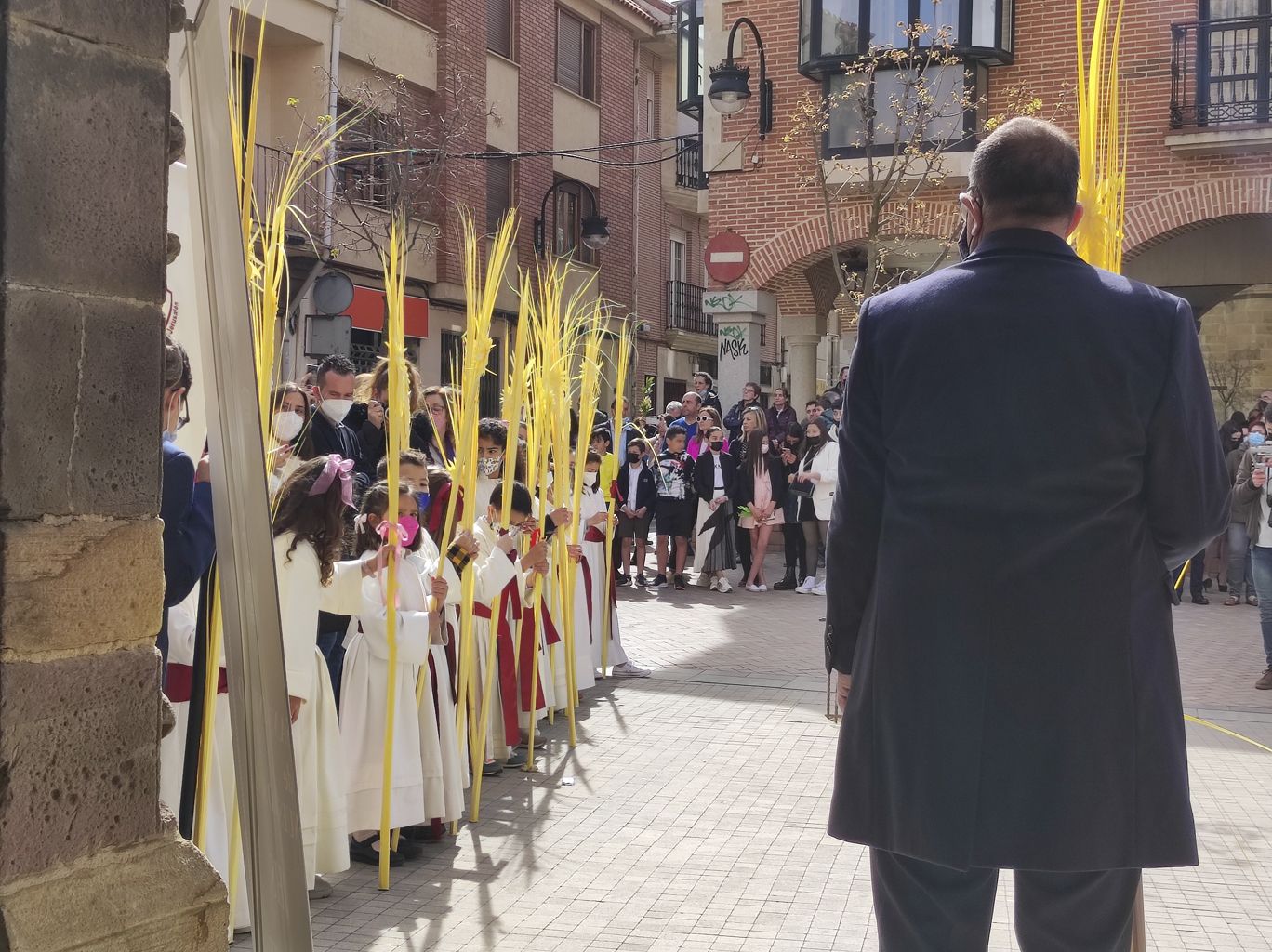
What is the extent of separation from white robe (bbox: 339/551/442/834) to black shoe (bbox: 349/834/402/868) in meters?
0.08

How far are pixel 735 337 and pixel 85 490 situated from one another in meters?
18.5

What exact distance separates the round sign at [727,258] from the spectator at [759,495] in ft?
15.7

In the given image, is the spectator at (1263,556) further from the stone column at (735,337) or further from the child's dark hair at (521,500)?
the stone column at (735,337)

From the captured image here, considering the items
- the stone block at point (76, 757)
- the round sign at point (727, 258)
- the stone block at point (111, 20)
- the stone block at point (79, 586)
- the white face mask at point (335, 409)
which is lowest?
the stone block at point (76, 757)

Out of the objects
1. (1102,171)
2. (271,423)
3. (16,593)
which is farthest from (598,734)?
(16,593)

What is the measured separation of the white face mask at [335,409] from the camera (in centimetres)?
804

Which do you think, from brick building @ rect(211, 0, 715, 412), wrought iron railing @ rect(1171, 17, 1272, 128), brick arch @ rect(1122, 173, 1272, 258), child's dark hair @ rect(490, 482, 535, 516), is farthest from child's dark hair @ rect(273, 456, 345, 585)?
wrought iron railing @ rect(1171, 17, 1272, 128)

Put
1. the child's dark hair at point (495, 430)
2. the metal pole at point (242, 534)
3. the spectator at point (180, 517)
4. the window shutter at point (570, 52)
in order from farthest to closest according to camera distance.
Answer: the window shutter at point (570, 52) < the child's dark hair at point (495, 430) < the spectator at point (180, 517) < the metal pole at point (242, 534)

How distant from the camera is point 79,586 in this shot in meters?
2.47

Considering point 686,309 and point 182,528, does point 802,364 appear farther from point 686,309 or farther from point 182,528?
point 182,528

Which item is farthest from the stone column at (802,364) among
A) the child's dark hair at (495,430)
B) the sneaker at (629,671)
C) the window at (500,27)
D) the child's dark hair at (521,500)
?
the child's dark hair at (521,500)

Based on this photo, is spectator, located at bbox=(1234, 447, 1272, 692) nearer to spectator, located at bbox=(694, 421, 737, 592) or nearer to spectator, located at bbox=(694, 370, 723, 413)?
spectator, located at bbox=(694, 421, 737, 592)

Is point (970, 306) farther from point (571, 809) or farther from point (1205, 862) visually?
point (571, 809)

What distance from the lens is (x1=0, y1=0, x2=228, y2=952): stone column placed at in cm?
235
